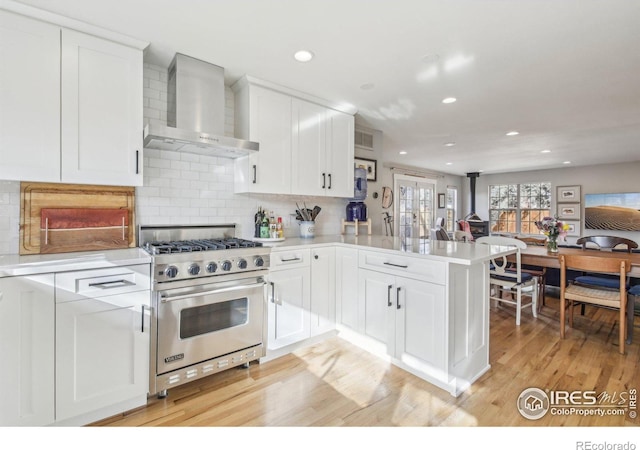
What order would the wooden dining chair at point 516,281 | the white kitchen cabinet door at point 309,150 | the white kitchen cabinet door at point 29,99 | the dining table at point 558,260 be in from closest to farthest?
the white kitchen cabinet door at point 29,99
the dining table at point 558,260
the white kitchen cabinet door at point 309,150
the wooden dining chair at point 516,281

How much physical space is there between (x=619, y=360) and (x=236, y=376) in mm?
3015

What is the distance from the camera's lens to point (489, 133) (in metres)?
4.36

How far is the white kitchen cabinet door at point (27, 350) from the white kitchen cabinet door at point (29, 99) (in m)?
0.69

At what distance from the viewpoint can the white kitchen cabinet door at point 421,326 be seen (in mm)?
2004

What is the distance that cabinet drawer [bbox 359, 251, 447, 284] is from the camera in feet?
6.55

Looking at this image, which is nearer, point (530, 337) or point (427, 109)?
point (530, 337)

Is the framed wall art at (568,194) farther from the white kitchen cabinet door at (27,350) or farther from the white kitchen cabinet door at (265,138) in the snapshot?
the white kitchen cabinet door at (27,350)

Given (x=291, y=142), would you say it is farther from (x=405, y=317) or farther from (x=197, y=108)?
(x=405, y=317)

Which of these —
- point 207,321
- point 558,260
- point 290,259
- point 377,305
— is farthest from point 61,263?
point 558,260

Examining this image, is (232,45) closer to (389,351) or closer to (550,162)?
(389,351)

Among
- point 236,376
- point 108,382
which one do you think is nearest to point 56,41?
point 108,382

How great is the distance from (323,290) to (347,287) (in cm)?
22

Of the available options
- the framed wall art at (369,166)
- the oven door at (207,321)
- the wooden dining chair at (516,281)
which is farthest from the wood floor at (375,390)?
the framed wall art at (369,166)

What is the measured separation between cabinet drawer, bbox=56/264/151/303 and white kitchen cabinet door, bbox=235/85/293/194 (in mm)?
1130
